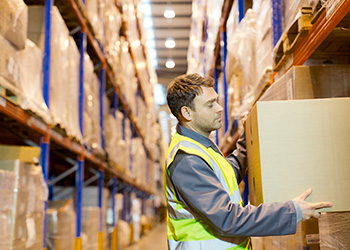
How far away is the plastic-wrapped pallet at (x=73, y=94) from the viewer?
4387 millimetres

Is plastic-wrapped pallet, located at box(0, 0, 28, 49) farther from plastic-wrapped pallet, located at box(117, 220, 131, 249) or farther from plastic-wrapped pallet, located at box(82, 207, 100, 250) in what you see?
plastic-wrapped pallet, located at box(117, 220, 131, 249)

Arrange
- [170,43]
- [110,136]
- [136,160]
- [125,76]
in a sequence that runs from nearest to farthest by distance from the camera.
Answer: [110,136] → [125,76] → [136,160] → [170,43]

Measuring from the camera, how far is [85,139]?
5.16m

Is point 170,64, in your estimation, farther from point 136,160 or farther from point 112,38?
point 112,38

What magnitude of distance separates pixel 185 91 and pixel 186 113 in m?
0.11

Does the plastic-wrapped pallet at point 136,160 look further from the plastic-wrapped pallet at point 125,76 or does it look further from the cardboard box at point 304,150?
the cardboard box at point 304,150

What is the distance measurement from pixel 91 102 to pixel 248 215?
4342 mm

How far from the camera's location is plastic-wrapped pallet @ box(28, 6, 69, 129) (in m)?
3.82

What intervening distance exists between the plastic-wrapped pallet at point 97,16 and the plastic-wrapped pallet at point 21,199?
2.56 m

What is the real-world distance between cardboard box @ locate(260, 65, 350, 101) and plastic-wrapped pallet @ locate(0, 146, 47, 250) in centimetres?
188

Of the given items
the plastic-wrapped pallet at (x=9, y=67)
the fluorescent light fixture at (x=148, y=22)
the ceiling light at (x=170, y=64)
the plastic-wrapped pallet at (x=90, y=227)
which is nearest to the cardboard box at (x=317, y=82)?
the plastic-wrapped pallet at (x=9, y=67)

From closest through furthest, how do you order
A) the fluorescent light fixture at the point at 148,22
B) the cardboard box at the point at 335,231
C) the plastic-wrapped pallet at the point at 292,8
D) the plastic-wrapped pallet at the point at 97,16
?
the cardboard box at the point at 335,231, the plastic-wrapped pallet at the point at 292,8, the plastic-wrapped pallet at the point at 97,16, the fluorescent light fixture at the point at 148,22

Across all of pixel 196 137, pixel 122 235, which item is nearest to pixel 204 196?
pixel 196 137

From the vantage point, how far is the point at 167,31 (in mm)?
16016
